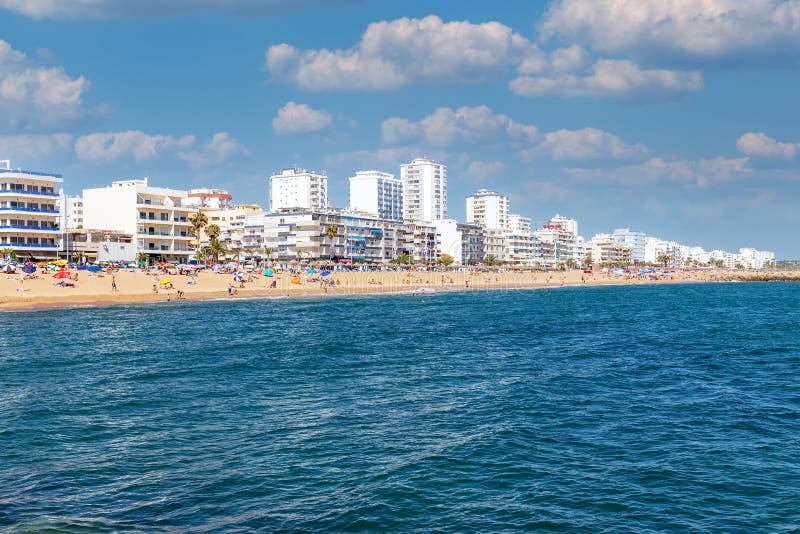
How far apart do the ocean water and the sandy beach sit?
2758cm

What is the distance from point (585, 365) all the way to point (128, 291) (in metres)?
55.2

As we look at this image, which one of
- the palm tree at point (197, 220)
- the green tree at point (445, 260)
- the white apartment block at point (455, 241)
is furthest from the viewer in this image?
the white apartment block at point (455, 241)

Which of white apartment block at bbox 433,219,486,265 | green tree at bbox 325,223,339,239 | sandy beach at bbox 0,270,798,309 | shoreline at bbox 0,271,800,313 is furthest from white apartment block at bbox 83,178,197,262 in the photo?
white apartment block at bbox 433,219,486,265

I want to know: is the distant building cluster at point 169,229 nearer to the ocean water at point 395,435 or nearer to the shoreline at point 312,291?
the shoreline at point 312,291

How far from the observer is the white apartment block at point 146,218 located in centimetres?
10369

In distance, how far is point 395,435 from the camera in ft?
65.0

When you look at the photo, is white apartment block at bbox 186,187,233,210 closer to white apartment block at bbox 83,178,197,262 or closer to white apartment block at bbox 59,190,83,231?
white apartment block at bbox 59,190,83,231

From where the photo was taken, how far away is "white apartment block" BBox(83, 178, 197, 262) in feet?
340

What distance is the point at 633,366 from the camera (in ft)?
107

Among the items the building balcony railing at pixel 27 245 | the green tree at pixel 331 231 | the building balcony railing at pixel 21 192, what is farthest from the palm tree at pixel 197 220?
the green tree at pixel 331 231

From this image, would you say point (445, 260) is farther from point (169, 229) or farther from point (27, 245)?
point (27, 245)

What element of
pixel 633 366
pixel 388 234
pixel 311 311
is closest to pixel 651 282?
pixel 388 234

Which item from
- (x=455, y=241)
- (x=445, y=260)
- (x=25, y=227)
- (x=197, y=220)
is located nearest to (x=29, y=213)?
(x=25, y=227)

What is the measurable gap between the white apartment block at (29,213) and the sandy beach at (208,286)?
16.4 m
